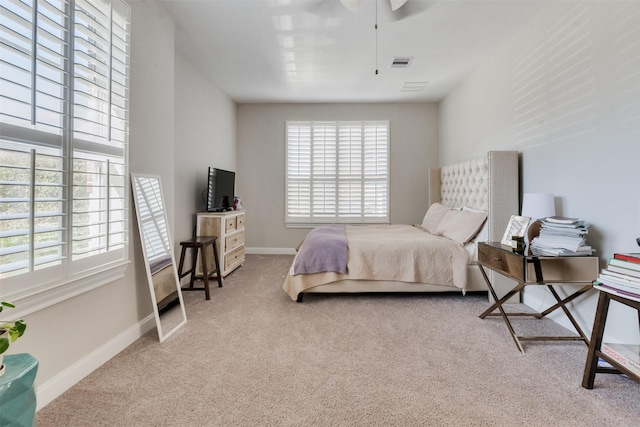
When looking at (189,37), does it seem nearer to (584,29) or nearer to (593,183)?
(584,29)

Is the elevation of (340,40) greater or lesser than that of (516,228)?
greater

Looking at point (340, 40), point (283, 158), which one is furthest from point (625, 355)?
point (283, 158)

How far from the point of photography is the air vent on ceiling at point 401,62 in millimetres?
3457

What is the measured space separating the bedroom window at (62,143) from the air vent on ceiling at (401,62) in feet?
9.00

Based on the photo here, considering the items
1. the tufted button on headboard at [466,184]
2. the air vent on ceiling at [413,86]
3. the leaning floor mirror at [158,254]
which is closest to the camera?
the leaning floor mirror at [158,254]

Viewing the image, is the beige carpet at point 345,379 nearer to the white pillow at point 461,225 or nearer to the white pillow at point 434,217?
the white pillow at point 461,225

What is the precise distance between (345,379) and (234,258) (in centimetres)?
281

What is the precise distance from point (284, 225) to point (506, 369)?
4.09 metres

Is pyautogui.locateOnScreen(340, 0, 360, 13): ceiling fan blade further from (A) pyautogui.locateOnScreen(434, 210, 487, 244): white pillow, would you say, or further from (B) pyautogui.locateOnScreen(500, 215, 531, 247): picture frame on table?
(A) pyautogui.locateOnScreen(434, 210, 487, 244): white pillow

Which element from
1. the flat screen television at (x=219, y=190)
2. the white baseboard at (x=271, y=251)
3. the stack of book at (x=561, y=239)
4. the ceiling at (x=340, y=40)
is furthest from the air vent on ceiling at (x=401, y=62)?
the white baseboard at (x=271, y=251)

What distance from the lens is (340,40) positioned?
303 centimetres

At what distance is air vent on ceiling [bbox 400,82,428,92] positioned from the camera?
4254mm

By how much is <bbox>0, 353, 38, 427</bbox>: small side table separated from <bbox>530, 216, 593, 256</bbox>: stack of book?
109 inches

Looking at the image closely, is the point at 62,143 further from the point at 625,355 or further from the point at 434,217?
the point at 434,217
